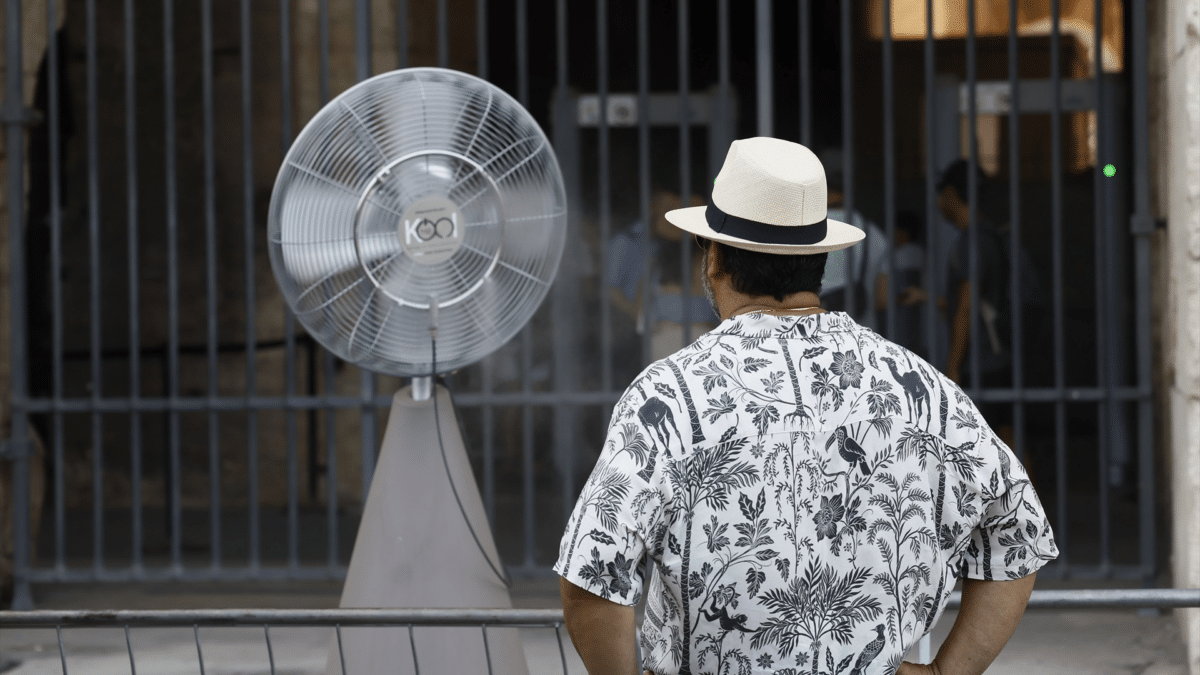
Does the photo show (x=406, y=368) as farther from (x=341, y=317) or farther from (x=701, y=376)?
(x=701, y=376)

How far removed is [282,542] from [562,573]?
5172 millimetres

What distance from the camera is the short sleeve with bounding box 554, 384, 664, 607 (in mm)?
1575

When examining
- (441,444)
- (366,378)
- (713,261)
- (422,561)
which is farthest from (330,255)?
(366,378)

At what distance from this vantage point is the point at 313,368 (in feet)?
23.9

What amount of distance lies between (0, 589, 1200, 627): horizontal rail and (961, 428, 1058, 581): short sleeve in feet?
1.68

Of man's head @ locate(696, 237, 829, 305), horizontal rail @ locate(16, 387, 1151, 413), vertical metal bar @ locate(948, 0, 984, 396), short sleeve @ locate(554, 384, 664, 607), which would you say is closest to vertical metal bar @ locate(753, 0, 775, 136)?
vertical metal bar @ locate(948, 0, 984, 396)

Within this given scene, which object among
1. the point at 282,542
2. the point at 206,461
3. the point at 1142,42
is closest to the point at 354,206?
the point at 1142,42

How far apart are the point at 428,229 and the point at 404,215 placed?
7 cm

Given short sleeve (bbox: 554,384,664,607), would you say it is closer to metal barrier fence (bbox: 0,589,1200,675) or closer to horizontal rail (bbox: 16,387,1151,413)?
metal barrier fence (bbox: 0,589,1200,675)

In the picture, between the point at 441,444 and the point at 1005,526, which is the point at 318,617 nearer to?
the point at 441,444

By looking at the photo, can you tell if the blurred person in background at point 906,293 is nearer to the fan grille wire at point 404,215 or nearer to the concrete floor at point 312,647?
A: the concrete floor at point 312,647

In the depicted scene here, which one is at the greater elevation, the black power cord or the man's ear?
the man's ear

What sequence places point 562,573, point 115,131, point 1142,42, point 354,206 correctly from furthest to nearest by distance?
point 115,131
point 1142,42
point 354,206
point 562,573

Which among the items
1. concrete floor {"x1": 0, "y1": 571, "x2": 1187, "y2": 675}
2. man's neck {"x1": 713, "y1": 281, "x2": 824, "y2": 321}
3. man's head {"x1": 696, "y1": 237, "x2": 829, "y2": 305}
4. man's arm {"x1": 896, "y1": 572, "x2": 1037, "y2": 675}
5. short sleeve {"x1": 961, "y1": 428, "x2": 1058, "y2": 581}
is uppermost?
man's head {"x1": 696, "y1": 237, "x2": 829, "y2": 305}
